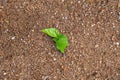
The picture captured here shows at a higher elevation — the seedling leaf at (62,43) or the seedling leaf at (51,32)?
the seedling leaf at (51,32)

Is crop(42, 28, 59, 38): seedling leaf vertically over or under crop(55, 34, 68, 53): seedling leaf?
over

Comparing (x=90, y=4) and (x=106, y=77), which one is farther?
(x=90, y=4)

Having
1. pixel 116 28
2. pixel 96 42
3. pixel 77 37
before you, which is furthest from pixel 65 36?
pixel 116 28

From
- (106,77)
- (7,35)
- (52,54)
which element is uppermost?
(7,35)

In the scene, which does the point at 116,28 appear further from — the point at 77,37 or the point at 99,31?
the point at 77,37
